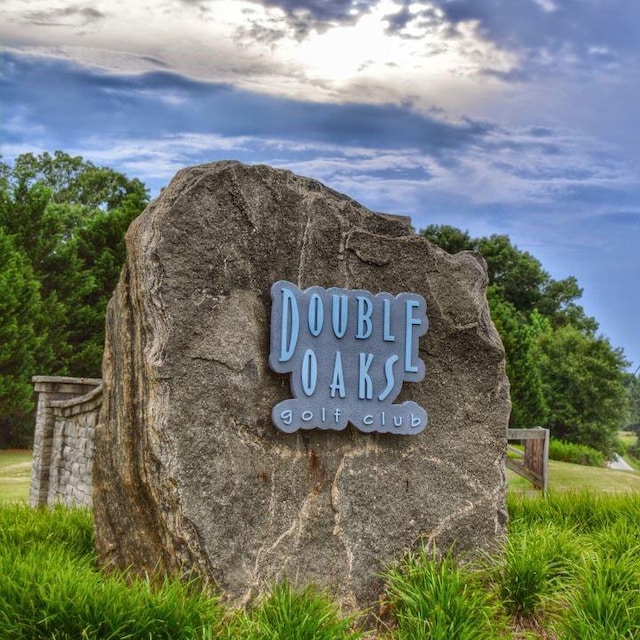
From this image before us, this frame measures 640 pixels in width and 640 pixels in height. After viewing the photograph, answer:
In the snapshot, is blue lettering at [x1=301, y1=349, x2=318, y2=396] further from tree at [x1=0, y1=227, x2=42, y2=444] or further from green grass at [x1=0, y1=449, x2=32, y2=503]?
tree at [x1=0, y1=227, x2=42, y2=444]

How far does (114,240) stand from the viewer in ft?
68.5

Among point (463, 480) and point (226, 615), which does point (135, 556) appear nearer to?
point (226, 615)

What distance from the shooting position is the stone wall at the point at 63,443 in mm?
9453

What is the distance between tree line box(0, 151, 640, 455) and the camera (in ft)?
58.4

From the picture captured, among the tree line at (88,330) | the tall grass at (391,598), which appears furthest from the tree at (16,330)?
the tall grass at (391,598)

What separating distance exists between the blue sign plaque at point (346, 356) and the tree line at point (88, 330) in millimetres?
→ 13486

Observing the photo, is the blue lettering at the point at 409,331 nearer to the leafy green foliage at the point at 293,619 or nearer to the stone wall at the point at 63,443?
the leafy green foliage at the point at 293,619

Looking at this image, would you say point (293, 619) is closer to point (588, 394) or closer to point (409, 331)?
point (409, 331)

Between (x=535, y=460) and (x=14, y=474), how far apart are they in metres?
10.0

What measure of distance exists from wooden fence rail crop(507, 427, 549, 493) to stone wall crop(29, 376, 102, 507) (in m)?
6.06

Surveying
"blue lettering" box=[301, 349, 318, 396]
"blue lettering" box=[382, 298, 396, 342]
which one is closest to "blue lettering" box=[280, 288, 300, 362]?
"blue lettering" box=[301, 349, 318, 396]

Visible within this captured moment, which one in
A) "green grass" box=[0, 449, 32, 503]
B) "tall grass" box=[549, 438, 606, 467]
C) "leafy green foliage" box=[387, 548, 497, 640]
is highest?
"leafy green foliage" box=[387, 548, 497, 640]

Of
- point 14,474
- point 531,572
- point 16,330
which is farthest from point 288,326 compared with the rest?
point 16,330

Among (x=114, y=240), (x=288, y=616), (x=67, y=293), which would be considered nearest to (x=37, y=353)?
(x=67, y=293)
